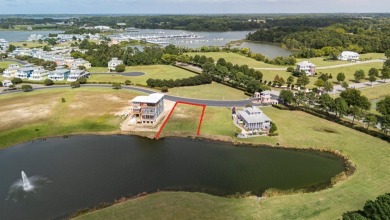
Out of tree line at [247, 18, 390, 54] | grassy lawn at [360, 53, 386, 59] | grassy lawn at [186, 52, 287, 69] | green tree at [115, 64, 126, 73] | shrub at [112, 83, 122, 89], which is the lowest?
shrub at [112, 83, 122, 89]

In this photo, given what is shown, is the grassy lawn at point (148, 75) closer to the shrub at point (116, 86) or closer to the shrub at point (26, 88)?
the shrub at point (116, 86)

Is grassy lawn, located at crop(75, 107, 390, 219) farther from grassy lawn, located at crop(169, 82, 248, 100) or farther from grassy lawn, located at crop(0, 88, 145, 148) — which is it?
grassy lawn, located at crop(169, 82, 248, 100)

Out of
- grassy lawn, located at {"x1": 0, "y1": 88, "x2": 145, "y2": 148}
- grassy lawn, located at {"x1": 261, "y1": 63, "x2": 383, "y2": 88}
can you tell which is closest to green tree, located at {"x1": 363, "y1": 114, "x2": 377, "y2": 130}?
grassy lawn, located at {"x1": 261, "y1": 63, "x2": 383, "y2": 88}

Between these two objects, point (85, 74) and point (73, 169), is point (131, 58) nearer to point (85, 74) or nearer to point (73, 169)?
point (85, 74)

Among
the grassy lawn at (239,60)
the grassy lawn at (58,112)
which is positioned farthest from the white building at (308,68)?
the grassy lawn at (58,112)

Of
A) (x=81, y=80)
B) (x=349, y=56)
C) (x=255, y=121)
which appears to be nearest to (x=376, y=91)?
(x=255, y=121)
